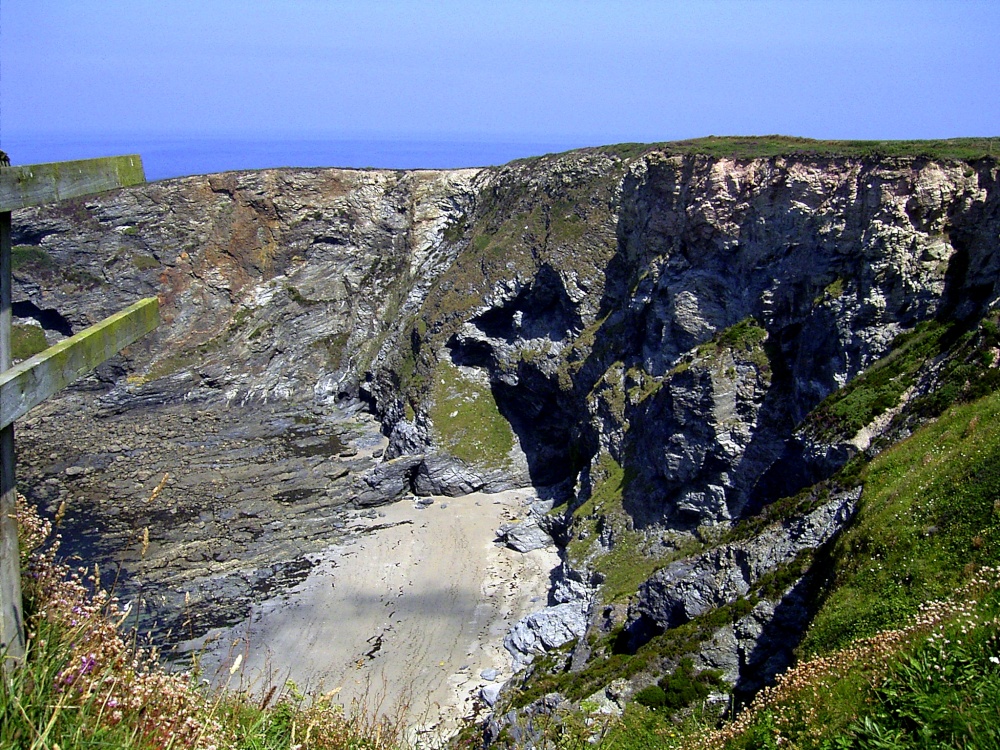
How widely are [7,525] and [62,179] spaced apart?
2.27 m

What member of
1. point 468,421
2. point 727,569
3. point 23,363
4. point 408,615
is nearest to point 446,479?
point 468,421

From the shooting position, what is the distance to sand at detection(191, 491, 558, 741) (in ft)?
93.4

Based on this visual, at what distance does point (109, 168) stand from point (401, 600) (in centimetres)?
3154

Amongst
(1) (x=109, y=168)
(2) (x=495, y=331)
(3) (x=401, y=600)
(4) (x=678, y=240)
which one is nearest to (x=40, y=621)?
(1) (x=109, y=168)

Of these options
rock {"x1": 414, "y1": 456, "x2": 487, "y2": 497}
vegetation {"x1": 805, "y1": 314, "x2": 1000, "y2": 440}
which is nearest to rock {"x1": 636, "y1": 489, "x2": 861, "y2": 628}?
vegetation {"x1": 805, "y1": 314, "x2": 1000, "y2": 440}

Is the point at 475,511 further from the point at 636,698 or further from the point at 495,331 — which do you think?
the point at 636,698

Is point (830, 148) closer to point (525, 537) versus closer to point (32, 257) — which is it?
point (525, 537)

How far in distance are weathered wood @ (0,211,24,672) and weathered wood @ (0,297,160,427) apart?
0.52 ft

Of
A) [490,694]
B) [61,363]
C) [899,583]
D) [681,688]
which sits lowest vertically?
[490,694]

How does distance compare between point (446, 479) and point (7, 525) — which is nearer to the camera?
point (7, 525)

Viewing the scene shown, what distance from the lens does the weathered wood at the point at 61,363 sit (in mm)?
4438

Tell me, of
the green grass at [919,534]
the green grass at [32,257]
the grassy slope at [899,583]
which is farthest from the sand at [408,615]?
the green grass at [32,257]

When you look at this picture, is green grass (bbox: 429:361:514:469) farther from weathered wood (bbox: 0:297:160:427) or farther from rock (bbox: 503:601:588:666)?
weathered wood (bbox: 0:297:160:427)

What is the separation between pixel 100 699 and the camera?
5188mm
